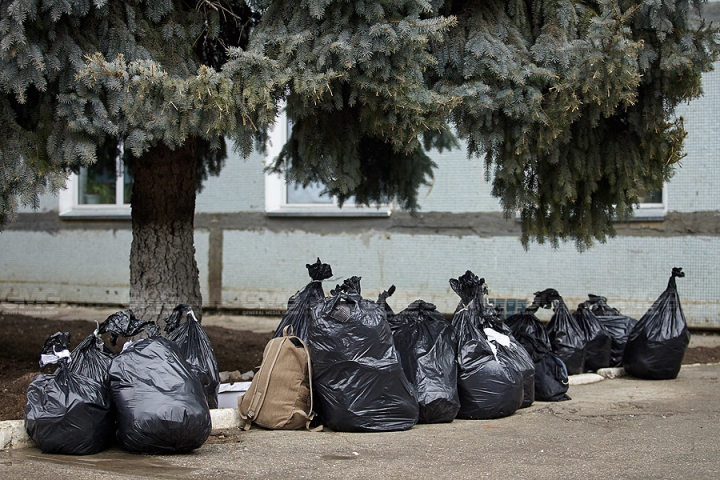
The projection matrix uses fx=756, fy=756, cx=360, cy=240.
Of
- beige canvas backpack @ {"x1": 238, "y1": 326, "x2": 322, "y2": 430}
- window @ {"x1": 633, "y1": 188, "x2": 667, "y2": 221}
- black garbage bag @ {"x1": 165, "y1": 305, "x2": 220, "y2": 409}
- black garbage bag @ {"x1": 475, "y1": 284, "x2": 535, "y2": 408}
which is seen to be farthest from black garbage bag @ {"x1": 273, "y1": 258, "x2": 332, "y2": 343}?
window @ {"x1": 633, "y1": 188, "x2": 667, "y2": 221}

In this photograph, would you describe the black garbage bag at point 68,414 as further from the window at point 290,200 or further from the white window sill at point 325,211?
the window at point 290,200

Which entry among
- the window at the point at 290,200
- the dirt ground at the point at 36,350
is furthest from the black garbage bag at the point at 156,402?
the window at the point at 290,200

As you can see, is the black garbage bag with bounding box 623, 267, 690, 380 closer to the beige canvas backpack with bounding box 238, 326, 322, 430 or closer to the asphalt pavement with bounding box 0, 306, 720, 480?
the asphalt pavement with bounding box 0, 306, 720, 480

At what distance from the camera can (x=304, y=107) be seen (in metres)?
4.98

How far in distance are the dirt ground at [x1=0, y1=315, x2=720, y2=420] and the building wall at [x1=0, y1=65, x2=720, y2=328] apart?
1.39 metres

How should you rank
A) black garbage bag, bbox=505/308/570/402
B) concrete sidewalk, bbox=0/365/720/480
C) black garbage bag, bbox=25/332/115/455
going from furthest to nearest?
black garbage bag, bbox=505/308/570/402, black garbage bag, bbox=25/332/115/455, concrete sidewalk, bbox=0/365/720/480

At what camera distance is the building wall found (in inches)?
375

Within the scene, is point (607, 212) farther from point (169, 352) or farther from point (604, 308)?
point (169, 352)

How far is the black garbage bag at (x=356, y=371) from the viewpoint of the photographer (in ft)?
15.1

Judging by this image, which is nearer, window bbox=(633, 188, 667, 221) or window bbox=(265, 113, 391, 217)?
window bbox=(633, 188, 667, 221)

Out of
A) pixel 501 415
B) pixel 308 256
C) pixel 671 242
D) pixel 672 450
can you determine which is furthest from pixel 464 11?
pixel 308 256

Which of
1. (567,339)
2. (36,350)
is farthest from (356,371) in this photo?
(36,350)

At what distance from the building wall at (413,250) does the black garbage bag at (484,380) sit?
4064 millimetres

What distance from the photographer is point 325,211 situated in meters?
11.1
